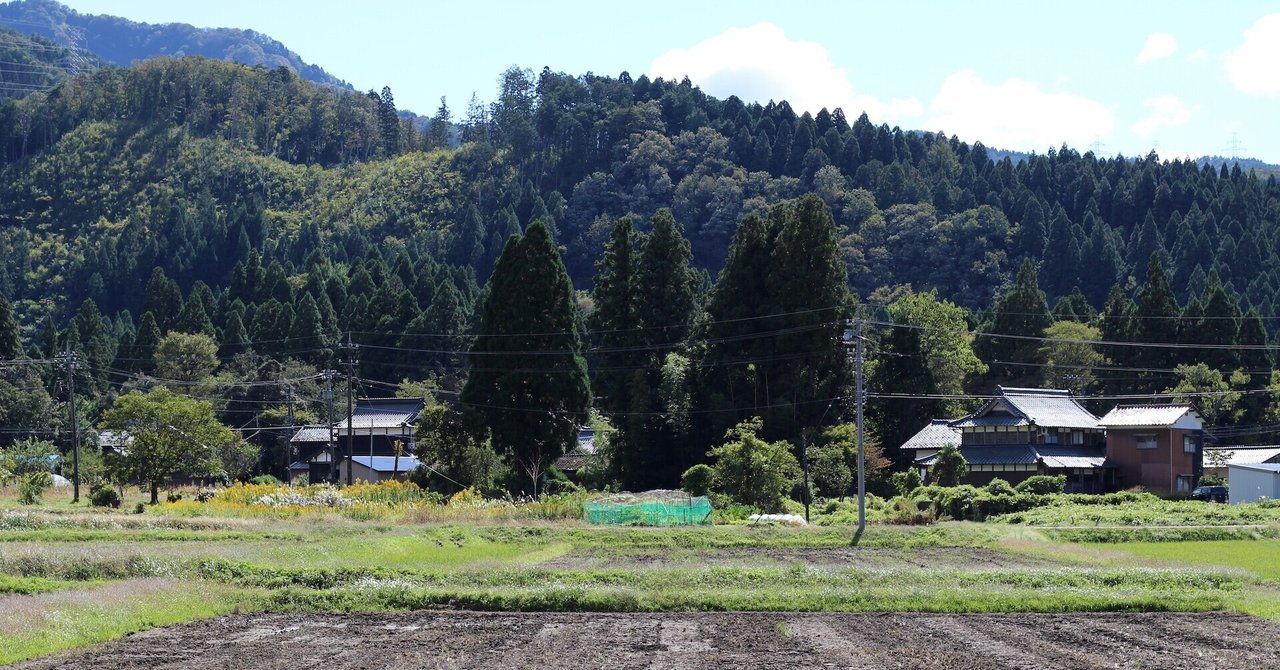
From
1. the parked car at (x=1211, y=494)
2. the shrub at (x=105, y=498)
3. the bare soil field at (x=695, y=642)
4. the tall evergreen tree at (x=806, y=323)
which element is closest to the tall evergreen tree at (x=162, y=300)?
the shrub at (x=105, y=498)

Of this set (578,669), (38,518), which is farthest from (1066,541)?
(38,518)

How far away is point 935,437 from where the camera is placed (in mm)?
65750

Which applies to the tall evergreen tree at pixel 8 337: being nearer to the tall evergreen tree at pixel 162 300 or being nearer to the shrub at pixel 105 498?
the tall evergreen tree at pixel 162 300

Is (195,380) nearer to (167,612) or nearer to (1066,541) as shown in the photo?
(1066,541)

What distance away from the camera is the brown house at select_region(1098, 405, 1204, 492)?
6338cm

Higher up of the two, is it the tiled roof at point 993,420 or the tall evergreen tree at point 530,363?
the tall evergreen tree at point 530,363

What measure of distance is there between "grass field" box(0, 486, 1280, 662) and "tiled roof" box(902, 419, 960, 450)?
73.1 feet

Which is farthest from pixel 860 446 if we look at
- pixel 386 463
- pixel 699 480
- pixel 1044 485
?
pixel 386 463

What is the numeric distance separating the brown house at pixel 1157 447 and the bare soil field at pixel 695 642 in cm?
4329

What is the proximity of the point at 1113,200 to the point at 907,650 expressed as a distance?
140 meters

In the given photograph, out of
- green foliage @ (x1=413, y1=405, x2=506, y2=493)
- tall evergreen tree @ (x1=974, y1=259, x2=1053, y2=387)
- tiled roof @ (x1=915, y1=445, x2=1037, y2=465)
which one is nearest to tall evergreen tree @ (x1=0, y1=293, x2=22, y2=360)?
green foliage @ (x1=413, y1=405, x2=506, y2=493)

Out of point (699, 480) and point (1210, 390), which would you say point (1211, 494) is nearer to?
point (1210, 390)

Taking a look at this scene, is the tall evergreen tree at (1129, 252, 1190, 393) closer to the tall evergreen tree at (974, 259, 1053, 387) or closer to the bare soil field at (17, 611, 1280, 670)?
the tall evergreen tree at (974, 259, 1053, 387)

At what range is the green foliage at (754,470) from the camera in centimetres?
4831
